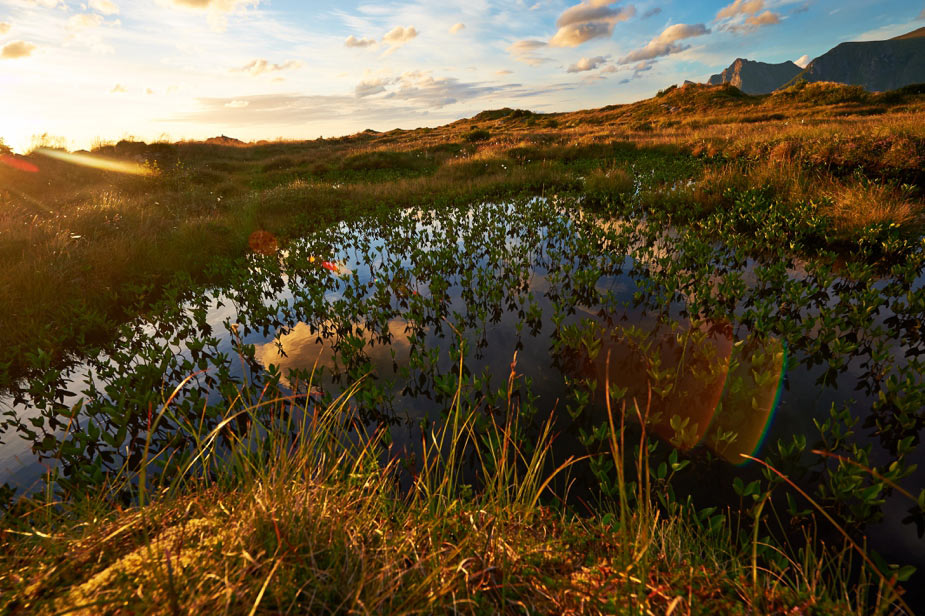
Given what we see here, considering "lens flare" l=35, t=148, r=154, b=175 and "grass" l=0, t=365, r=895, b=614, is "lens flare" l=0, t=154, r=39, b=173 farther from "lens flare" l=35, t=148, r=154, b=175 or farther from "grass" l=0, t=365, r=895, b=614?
"grass" l=0, t=365, r=895, b=614

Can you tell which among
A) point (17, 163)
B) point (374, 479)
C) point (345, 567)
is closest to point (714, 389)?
point (374, 479)

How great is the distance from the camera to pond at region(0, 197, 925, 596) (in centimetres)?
325

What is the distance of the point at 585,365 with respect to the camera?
15.4 feet

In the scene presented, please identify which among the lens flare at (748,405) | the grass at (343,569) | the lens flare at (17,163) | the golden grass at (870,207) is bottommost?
the lens flare at (748,405)

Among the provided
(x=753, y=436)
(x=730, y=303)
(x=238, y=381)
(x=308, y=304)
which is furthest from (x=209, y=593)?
(x=730, y=303)

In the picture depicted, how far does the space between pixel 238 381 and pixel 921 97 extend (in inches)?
2489

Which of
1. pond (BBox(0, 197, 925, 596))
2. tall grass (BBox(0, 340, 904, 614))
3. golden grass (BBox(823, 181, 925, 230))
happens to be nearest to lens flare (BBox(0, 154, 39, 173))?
pond (BBox(0, 197, 925, 596))

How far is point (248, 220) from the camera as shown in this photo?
12641 mm

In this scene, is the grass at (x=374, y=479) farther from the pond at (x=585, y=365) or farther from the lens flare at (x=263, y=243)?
the pond at (x=585, y=365)

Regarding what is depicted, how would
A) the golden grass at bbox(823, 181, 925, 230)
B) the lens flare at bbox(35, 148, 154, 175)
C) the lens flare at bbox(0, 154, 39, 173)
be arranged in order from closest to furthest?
the golden grass at bbox(823, 181, 925, 230) < the lens flare at bbox(0, 154, 39, 173) < the lens flare at bbox(35, 148, 154, 175)

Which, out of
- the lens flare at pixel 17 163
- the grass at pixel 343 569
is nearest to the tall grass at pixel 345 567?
the grass at pixel 343 569

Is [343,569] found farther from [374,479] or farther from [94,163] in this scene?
[94,163]

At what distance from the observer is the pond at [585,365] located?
3.25m

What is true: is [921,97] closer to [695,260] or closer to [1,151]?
[695,260]
